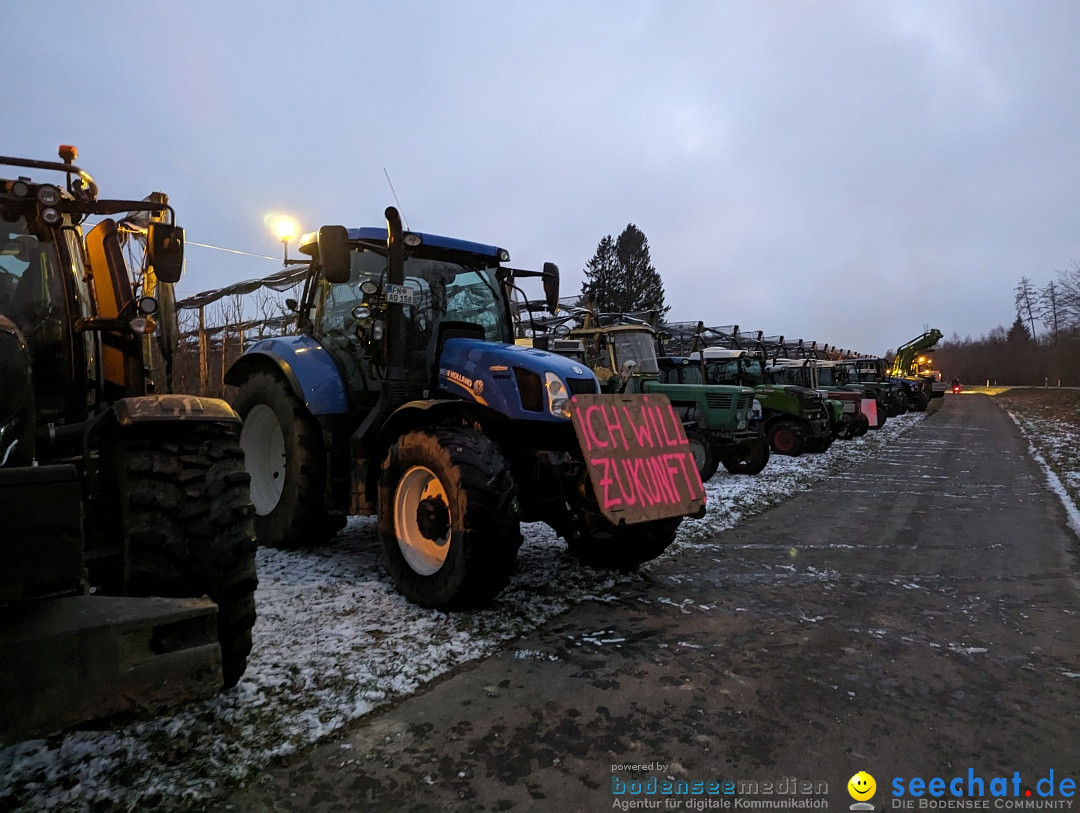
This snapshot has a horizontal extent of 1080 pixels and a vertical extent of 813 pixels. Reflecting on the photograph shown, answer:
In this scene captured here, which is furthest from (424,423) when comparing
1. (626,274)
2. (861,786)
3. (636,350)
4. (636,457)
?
(626,274)

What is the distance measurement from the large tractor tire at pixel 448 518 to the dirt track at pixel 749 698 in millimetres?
488

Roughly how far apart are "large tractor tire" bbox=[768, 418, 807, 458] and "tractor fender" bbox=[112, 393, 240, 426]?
40.8ft

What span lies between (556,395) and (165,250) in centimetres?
232

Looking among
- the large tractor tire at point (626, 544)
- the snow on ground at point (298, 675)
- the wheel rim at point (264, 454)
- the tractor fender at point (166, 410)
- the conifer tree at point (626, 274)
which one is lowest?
the snow on ground at point (298, 675)

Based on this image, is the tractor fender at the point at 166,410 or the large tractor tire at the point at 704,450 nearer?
the tractor fender at the point at 166,410

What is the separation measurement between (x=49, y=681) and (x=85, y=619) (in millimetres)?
172

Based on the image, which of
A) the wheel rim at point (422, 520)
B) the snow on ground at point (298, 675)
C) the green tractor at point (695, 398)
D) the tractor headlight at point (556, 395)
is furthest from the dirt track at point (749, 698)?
the green tractor at point (695, 398)

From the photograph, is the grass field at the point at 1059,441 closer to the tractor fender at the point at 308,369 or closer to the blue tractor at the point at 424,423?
the blue tractor at the point at 424,423

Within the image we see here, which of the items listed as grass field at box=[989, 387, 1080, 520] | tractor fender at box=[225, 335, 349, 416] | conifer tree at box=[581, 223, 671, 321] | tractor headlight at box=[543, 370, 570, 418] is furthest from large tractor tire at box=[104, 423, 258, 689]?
conifer tree at box=[581, 223, 671, 321]

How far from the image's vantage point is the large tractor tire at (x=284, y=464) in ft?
16.8

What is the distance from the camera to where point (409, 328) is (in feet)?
16.6

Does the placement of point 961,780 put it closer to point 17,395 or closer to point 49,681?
point 49,681

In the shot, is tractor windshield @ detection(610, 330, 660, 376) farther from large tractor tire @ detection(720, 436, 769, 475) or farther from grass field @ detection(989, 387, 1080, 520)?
grass field @ detection(989, 387, 1080, 520)

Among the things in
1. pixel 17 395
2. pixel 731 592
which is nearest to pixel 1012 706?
pixel 731 592
